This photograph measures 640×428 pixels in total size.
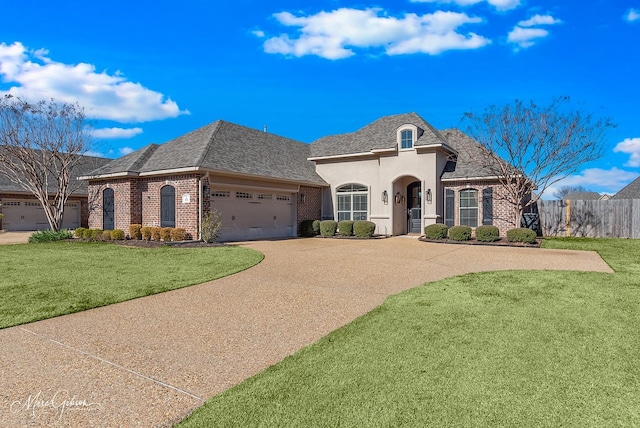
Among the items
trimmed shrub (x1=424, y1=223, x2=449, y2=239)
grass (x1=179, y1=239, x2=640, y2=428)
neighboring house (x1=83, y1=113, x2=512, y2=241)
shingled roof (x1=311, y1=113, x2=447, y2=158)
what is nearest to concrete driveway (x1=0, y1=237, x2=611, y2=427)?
grass (x1=179, y1=239, x2=640, y2=428)

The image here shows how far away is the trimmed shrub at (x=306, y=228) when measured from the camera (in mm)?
19953

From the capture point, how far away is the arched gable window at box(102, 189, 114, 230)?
18484 millimetres

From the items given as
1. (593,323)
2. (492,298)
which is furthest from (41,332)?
(593,323)

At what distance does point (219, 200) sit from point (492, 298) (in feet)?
41.9

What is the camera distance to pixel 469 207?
18.2 m

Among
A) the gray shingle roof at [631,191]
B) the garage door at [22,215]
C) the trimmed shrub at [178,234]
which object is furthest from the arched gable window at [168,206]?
the gray shingle roof at [631,191]

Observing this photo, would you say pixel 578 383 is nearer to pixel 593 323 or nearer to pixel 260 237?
pixel 593 323

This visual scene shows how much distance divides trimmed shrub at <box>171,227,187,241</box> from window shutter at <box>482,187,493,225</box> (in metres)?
13.9

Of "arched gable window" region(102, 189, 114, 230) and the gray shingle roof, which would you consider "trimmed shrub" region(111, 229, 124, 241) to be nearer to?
"arched gable window" region(102, 189, 114, 230)

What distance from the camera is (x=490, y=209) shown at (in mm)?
17688

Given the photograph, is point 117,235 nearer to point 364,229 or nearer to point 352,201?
point 364,229

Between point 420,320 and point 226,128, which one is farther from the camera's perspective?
point 226,128

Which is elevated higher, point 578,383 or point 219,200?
Answer: point 219,200

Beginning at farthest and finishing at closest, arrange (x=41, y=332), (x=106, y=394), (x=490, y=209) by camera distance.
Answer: (x=490, y=209) → (x=41, y=332) → (x=106, y=394)
